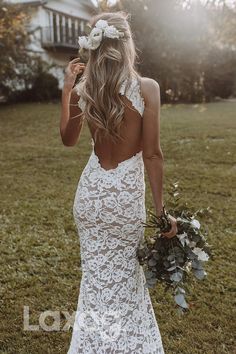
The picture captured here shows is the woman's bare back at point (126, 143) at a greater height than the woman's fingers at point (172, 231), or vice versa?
the woman's bare back at point (126, 143)

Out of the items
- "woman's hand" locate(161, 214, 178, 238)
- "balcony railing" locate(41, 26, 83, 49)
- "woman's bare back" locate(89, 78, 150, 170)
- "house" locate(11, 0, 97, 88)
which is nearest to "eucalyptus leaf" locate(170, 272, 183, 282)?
"woman's hand" locate(161, 214, 178, 238)

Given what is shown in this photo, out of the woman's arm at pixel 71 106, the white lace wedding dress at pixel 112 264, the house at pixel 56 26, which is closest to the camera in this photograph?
the white lace wedding dress at pixel 112 264

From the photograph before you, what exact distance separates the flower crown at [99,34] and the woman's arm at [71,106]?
0.94 feet

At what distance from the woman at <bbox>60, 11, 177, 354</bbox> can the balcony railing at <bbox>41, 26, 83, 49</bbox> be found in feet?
113

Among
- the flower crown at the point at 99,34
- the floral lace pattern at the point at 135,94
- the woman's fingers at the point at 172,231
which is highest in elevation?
the flower crown at the point at 99,34

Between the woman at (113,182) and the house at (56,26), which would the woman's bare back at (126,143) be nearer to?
the woman at (113,182)

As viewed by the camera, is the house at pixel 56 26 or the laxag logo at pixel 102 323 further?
the house at pixel 56 26

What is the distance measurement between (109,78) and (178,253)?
3.56ft

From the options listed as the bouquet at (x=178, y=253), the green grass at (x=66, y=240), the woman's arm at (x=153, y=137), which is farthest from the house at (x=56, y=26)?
the bouquet at (x=178, y=253)

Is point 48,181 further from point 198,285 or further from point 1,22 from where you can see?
point 1,22

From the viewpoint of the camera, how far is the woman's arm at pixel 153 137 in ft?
8.88

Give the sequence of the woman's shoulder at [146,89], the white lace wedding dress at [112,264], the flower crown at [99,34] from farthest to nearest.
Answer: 1. the white lace wedding dress at [112,264]
2. the woman's shoulder at [146,89]
3. the flower crown at [99,34]

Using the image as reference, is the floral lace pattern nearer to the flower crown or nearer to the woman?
the woman

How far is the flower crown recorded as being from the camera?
2.60 metres
